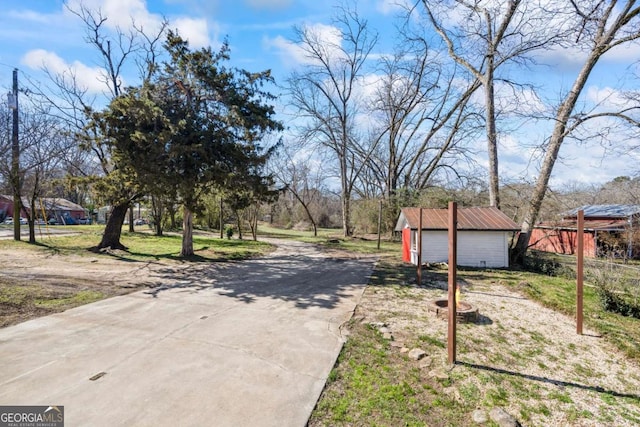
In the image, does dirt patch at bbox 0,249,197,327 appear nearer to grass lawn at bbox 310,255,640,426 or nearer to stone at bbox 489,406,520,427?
grass lawn at bbox 310,255,640,426

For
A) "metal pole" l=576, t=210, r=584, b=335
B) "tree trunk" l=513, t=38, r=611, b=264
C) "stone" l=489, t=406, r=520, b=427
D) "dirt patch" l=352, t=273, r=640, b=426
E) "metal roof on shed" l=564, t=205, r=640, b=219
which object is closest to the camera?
"stone" l=489, t=406, r=520, b=427

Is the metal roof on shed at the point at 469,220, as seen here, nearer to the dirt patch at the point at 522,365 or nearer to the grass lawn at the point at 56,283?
the dirt patch at the point at 522,365

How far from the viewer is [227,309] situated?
21.4 ft

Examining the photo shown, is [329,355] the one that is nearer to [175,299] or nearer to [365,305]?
[365,305]

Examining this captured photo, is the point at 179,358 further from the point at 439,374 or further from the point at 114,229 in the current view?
the point at 114,229

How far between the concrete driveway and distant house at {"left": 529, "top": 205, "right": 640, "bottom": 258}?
16.4 m

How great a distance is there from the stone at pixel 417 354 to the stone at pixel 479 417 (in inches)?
48.4

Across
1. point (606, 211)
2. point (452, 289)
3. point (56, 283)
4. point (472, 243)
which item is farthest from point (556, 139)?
point (56, 283)

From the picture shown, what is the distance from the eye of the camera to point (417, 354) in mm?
4539

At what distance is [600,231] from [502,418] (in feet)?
74.1

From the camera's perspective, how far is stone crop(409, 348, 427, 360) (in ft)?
14.7

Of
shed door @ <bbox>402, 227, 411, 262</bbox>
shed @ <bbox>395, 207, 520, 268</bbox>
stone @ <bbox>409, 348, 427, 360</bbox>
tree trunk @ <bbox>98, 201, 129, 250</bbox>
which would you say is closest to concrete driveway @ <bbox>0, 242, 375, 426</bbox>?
stone @ <bbox>409, 348, 427, 360</bbox>

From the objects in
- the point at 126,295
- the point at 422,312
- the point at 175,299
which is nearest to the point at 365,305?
the point at 422,312

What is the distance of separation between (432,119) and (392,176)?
5.77 meters
